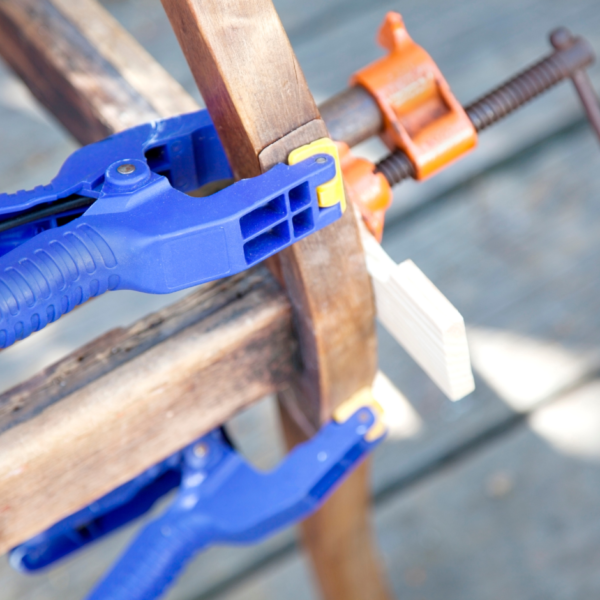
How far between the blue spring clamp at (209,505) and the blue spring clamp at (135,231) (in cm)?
18

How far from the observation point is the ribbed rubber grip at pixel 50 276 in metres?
0.28

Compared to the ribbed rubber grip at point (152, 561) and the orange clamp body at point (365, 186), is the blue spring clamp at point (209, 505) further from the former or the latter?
the orange clamp body at point (365, 186)

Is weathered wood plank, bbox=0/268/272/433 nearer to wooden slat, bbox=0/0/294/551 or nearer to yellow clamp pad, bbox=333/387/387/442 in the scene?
wooden slat, bbox=0/0/294/551

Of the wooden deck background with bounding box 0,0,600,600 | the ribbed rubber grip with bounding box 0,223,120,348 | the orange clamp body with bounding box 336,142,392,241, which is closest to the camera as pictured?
the ribbed rubber grip with bounding box 0,223,120,348

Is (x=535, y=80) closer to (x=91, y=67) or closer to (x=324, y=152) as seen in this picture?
(x=324, y=152)

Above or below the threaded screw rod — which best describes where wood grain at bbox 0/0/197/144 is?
above

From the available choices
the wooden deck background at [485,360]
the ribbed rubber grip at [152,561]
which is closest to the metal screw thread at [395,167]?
the ribbed rubber grip at [152,561]

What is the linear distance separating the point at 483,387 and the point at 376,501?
0.20 metres

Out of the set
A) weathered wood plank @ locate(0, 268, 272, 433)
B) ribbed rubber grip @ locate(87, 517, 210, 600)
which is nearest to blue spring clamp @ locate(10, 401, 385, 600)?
ribbed rubber grip @ locate(87, 517, 210, 600)

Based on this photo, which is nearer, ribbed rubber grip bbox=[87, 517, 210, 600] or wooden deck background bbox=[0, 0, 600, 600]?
ribbed rubber grip bbox=[87, 517, 210, 600]

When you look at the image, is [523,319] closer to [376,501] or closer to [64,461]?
[376,501]

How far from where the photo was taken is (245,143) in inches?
12.5

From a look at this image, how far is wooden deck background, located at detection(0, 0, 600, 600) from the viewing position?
87 cm

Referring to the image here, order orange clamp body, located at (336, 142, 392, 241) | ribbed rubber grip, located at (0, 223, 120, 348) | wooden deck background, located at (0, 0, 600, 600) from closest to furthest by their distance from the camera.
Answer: ribbed rubber grip, located at (0, 223, 120, 348) < orange clamp body, located at (336, 142, 392, 241) < wooden deck background, located at (0, 0, 600, 600)
